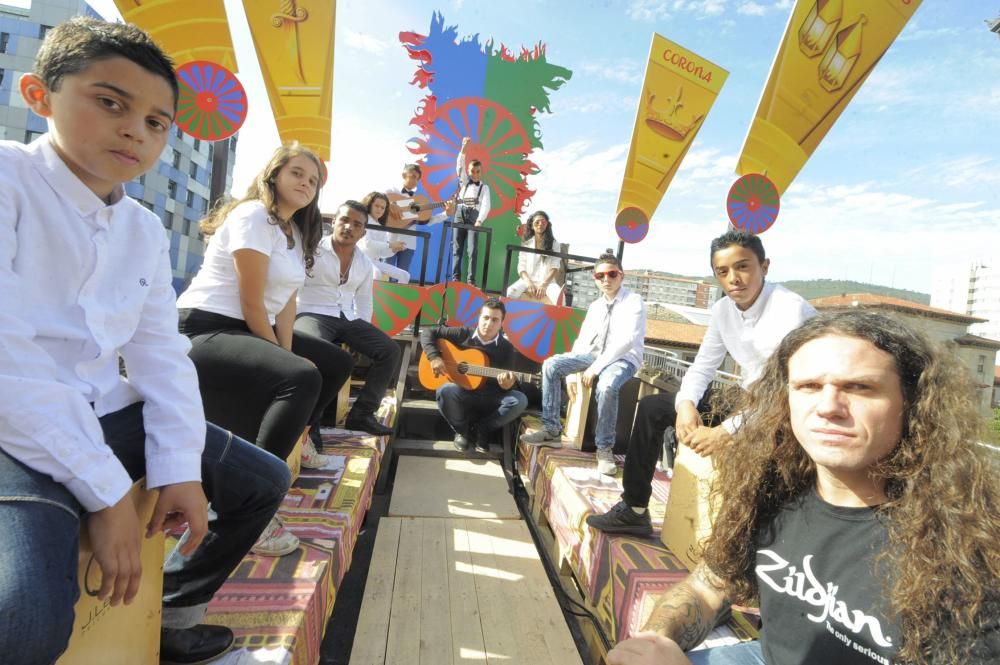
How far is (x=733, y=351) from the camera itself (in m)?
2.63

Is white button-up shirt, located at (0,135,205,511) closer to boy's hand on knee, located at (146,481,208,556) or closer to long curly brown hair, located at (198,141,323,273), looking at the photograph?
boy's hand on knee, located at (146,481,208,556)

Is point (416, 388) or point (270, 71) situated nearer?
point (270, 71)

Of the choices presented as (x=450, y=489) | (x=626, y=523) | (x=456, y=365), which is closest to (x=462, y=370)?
(x=456, y=365)

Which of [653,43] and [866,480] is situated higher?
[653,43]

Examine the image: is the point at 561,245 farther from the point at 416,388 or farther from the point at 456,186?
the point at 416,388

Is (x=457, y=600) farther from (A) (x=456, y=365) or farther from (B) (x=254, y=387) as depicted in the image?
(A) (x=456, y=365)

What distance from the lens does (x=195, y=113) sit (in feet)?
10.1

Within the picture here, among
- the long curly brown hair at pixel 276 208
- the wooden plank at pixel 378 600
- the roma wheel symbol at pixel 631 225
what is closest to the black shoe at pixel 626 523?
the wooden plank at pixel 378 600

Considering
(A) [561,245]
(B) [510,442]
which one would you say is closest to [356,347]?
(B) [510,442]

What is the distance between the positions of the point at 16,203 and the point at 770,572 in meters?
1.78

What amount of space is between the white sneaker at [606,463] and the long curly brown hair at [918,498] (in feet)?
Answer: 6.62

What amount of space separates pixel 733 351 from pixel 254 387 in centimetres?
226

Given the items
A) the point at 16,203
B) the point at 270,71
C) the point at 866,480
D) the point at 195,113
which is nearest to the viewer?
the point at 16,203

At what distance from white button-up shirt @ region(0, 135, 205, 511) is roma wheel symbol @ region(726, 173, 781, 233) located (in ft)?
13.4
